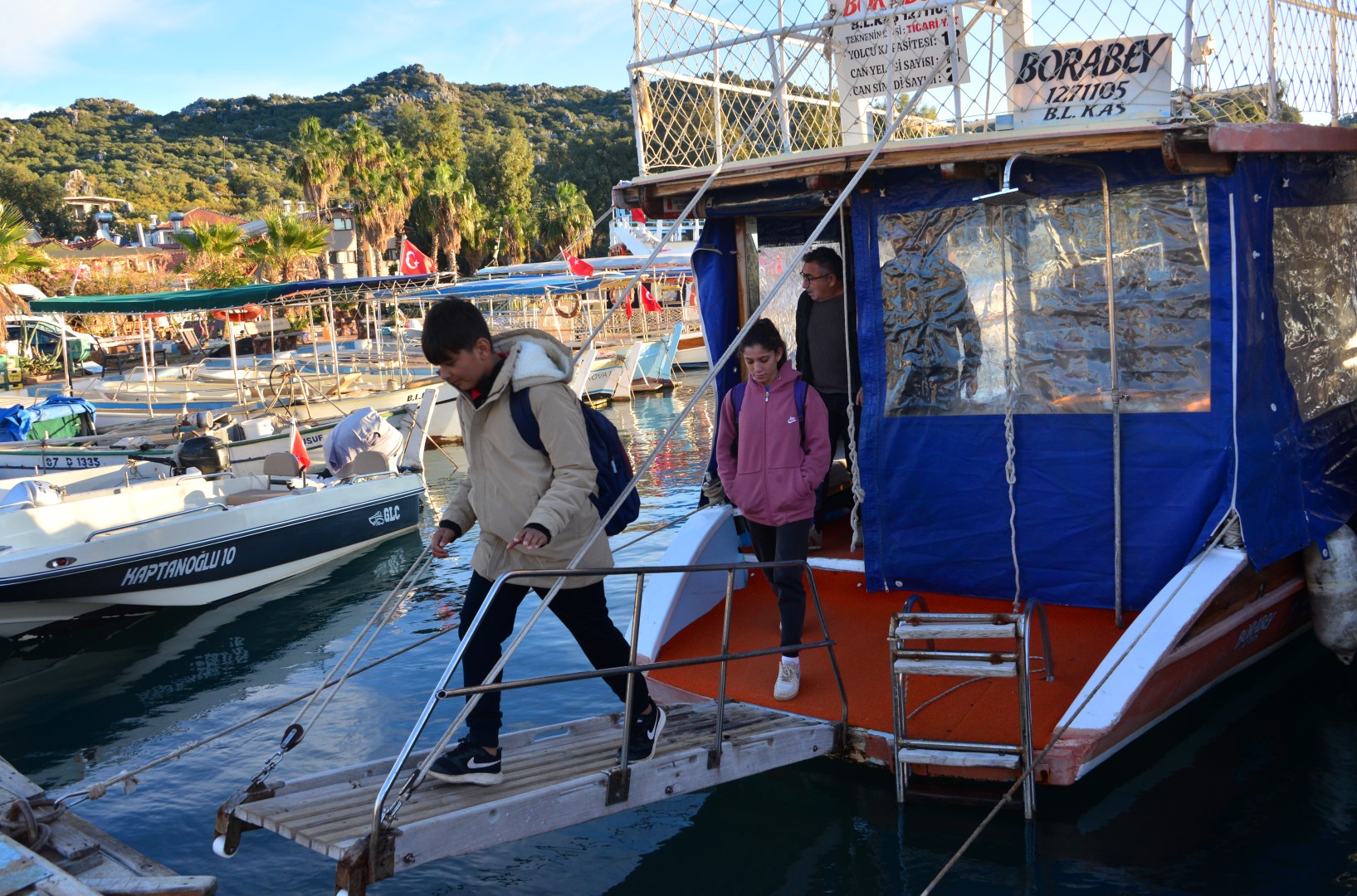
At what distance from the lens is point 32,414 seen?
1962cm

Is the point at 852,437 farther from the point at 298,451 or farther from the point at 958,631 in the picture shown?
the point at 298,451

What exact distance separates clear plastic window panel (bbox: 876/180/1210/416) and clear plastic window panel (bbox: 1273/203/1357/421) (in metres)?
0.79

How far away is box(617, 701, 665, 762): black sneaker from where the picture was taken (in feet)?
14.9

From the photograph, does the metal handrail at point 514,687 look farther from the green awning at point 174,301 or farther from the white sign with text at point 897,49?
the green awning at point 174,301

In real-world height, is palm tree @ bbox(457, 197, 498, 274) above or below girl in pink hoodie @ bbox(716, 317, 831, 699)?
above

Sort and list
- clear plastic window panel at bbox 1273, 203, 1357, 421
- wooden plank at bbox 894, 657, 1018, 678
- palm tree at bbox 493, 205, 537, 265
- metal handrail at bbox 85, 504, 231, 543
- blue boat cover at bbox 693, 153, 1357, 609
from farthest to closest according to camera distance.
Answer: palm tree at bbox 493, 205, 537, 265, metal handrail at bbox 85, 504, 231, 543, clear plastic window panel at bbox 1273, 203, 1357, 421, blue boat cover at bbox 693, 153, 1357, 609, wooden plank at bbox 894, 657, 1018, 678

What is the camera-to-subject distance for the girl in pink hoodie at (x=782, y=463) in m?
5.39

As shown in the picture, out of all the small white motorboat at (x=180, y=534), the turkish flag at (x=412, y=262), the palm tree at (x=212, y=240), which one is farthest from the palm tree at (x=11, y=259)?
the small white motorboat at (x=180, y=534)

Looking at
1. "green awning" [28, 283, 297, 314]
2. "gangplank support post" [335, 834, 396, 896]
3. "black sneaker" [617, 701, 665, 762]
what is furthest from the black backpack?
"green awning" [28, 283, 297, 314]

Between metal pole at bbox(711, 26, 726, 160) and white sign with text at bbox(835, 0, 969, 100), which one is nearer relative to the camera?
white sign with text at bbox(835, 0, 969, 100)

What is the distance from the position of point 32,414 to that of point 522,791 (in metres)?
19.2

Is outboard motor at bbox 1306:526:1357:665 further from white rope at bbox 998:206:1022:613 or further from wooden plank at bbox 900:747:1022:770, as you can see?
wooden plank at bbox 900:747:1022:770

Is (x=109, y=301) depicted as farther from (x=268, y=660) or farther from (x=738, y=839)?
(x=738, y=839)

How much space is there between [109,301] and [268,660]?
44.7 feet
